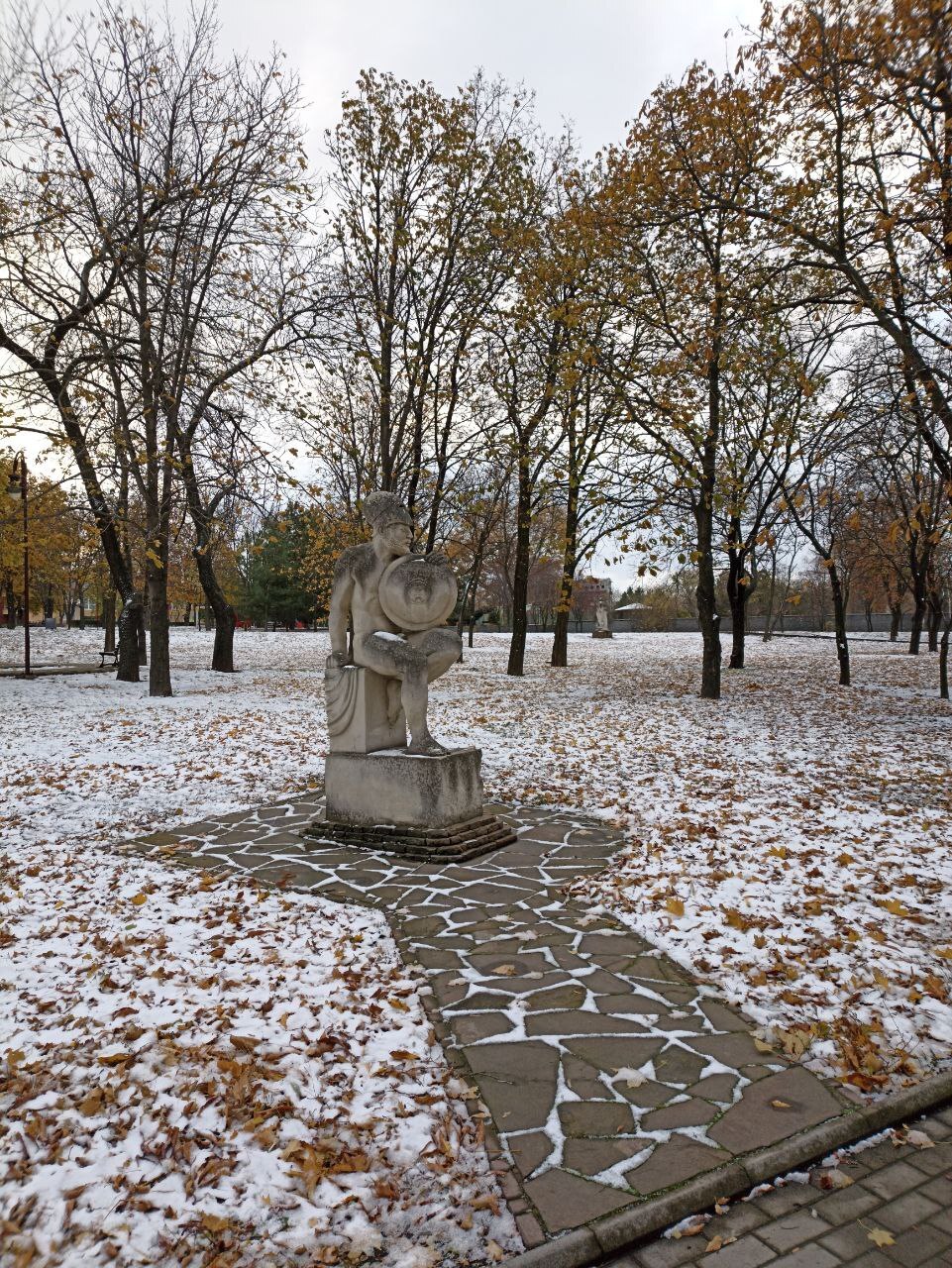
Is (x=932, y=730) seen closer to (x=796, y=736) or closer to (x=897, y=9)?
(x=796, y=736)

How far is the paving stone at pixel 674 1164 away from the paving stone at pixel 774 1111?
9 cm

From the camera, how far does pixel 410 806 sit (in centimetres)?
701

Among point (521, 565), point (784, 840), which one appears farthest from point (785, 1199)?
point (521, 565)

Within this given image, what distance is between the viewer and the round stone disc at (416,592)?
7.16 metres

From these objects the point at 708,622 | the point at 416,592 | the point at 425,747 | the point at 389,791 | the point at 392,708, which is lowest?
the point at 389,791

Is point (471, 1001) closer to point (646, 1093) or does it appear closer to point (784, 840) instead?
point (646, 1093)

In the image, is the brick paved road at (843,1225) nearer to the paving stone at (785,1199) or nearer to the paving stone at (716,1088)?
the paving stone at (785,1199)

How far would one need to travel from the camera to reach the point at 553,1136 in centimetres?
318

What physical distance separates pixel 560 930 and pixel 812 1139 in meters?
2.22

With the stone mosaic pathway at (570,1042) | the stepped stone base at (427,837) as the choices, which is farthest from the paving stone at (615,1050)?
the stepped stone base at (427,837)

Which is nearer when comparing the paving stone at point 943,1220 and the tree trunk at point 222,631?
the paving stone at point 943,1220

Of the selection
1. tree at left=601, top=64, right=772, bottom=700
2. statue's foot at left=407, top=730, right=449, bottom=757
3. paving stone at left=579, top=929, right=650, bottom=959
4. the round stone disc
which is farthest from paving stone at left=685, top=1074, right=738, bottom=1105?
tree at left=601, top=64, right=772, bottom=700

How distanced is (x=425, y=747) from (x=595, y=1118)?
4.13m

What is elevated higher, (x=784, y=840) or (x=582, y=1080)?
(x=784, y=840)
